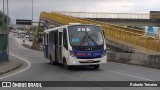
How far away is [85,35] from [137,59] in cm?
745

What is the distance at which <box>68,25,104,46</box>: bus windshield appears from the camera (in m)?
24.3

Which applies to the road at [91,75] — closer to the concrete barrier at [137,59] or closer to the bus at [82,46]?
the bus at [82,46]

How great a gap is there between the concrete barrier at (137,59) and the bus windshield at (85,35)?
4833mm

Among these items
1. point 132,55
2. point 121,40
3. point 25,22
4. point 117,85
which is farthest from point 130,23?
point 117,85

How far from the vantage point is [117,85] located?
15.6 meters

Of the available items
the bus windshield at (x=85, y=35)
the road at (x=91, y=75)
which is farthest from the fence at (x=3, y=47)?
the bus windshield at (x=85, y=35)

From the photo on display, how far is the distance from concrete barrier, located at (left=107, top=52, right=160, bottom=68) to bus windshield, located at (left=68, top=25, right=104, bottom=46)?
4833mm

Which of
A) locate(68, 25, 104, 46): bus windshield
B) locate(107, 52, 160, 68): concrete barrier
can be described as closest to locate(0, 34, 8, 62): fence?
locate(107, 52, 160, 68): concrete barrier

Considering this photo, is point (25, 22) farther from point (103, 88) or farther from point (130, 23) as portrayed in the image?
point (103, 88)

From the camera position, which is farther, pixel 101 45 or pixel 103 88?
pixel 101 45

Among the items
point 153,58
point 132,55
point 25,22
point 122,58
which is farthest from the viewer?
point 25,22

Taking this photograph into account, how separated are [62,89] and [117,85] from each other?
222 cm

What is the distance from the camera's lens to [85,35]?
80.6 ft

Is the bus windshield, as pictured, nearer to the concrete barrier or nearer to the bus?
the bus
